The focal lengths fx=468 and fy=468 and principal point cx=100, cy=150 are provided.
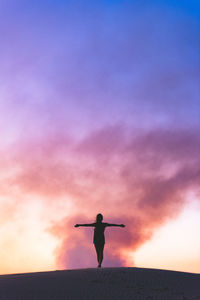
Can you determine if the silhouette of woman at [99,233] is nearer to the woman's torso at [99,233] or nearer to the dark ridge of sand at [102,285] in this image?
the woman's torso at [99,233]

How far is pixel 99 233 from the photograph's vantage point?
68.8 feet

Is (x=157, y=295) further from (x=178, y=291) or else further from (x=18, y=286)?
(x=18, y=286)

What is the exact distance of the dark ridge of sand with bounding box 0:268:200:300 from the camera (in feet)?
50.2

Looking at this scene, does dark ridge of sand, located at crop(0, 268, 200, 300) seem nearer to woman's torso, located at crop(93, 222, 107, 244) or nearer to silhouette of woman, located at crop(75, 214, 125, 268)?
silhouette of woman, located at crop(75, 214, 125, 268)

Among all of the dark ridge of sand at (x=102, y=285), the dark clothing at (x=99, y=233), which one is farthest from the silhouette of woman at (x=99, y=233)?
the dark ridge of sand at (x=102, y=285)

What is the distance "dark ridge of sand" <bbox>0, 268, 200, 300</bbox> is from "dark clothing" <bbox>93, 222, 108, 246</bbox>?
1.58 m

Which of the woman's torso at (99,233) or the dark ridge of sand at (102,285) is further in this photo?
the woman's torso at (99,233)

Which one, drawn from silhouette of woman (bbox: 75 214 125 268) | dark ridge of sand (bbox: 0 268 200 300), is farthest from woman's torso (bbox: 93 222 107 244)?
dark ridge of sand (bbox: 0 268 200 300)

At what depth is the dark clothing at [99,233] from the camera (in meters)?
20.9

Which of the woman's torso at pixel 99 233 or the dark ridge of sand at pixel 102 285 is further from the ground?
the woman's torso at pixel 99 233

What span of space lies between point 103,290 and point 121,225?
546 cm

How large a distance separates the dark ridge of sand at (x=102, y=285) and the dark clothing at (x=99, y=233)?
5.19ft

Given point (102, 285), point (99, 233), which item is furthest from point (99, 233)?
point (102, 285)

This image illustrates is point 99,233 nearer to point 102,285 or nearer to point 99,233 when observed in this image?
point 99,233
